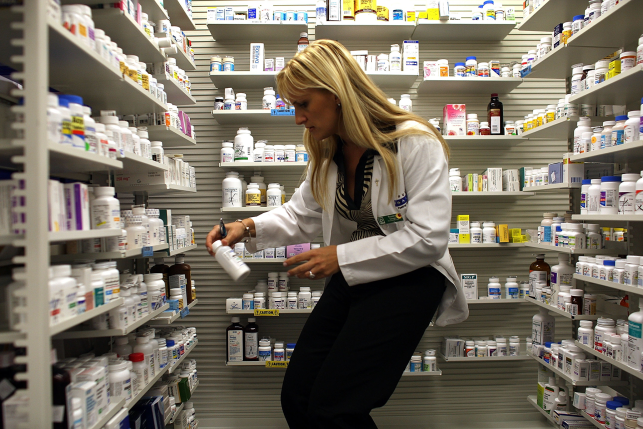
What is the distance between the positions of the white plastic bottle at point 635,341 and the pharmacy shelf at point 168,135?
2797 millimetres

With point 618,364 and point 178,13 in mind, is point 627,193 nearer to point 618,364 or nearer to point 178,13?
point 618,364

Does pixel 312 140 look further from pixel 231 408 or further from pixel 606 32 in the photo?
pixel 231 408

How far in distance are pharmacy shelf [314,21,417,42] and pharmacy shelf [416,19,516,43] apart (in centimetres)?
12

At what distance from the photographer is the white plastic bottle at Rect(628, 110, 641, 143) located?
89.0 inches

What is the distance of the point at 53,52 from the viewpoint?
1613 millimetres

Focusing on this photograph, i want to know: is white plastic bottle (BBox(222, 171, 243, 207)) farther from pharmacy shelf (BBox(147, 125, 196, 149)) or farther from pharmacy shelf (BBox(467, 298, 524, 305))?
pharmacy shelf (BBox(467, 298, 524, 305))

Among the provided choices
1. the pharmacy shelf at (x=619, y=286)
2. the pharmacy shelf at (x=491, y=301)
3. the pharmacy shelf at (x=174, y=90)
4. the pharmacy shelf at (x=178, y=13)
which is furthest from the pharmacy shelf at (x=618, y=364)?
the pharmacy shelf at (x=178, y=13)

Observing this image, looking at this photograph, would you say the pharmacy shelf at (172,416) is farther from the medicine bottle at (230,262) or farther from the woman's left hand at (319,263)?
the woman's left hand at (319,263)

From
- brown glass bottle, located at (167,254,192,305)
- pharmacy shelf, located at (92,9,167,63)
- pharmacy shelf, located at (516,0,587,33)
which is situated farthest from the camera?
pharmacy shelf, located at (516,0,587,33)

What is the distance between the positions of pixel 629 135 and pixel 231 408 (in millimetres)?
3743

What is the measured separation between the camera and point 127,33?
2.27 m

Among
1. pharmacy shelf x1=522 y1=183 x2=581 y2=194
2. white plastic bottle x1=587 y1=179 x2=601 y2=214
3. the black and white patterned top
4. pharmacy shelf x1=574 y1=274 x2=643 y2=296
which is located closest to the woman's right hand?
the black and white patterned top

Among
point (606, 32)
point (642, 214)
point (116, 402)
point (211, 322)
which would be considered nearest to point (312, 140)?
point (116, 402)

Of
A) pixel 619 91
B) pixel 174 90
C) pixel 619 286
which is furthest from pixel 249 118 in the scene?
pixel 619 286
